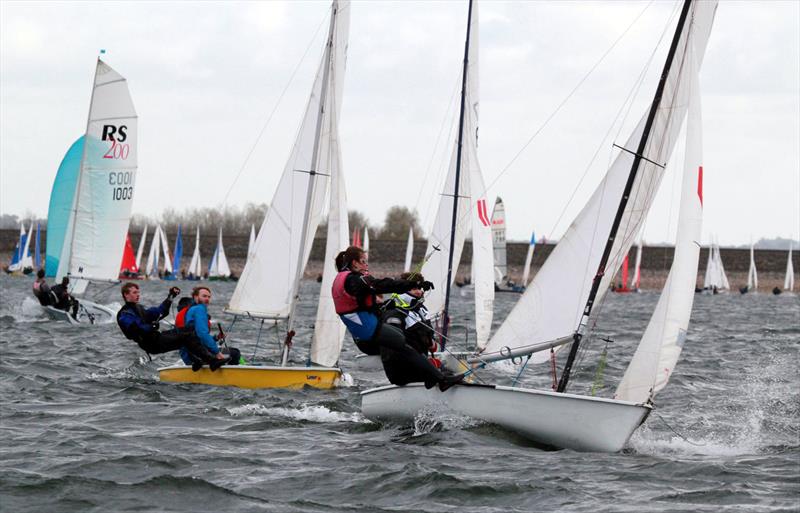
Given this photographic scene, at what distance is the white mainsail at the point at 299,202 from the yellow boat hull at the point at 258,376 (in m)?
1.43

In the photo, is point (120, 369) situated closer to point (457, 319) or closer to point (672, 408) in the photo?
point (672, 408)

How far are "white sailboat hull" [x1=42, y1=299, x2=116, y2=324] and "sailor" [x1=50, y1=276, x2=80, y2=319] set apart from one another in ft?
0.28

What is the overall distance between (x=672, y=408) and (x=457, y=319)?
730 inches

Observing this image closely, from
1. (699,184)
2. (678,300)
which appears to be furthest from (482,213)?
(678,300)

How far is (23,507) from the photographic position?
595 cm

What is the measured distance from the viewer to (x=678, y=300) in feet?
25.9

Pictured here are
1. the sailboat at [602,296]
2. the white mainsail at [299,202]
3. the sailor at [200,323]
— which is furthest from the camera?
the white mainsail at [299,202]

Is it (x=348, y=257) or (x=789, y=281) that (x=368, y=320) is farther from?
(x=789, y=281)

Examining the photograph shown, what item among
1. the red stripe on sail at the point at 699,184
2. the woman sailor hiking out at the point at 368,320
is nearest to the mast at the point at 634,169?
the red stripe on sail at the point at 699,184

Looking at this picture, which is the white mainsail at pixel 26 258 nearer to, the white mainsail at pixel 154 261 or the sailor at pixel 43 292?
the white mainsail at pixel 154 261

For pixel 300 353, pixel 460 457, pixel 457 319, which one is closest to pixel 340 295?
pixel 460 457

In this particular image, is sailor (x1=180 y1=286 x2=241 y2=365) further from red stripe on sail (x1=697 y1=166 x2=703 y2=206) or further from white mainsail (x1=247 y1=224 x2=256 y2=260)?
red stripe on sail (x1=697 y1=166 x2=703 y2=206)

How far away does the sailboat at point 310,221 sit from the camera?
1212cm

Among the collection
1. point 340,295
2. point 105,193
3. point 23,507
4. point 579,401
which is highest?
point 105,193
